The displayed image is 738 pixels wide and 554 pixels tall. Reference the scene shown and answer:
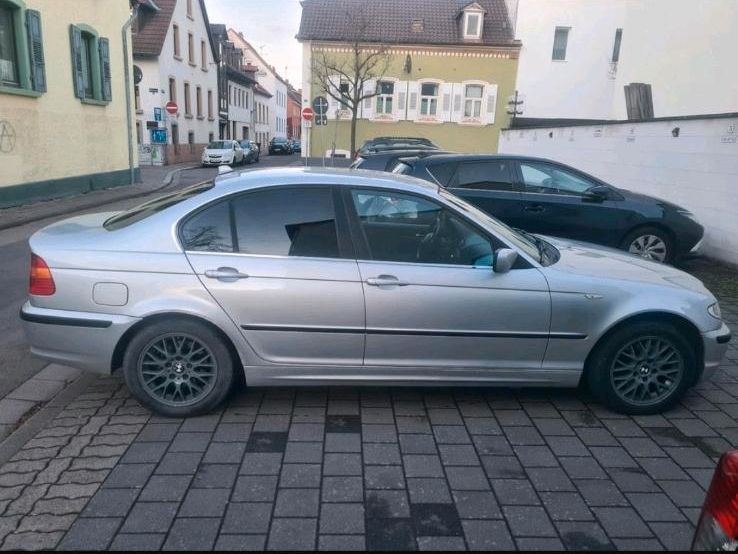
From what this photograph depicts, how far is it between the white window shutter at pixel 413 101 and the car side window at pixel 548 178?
26971 millimetres

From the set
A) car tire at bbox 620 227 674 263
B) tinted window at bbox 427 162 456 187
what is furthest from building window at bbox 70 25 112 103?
car tire at bbox 620 227 674 263

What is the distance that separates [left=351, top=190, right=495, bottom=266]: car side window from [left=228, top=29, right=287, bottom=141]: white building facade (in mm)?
59872

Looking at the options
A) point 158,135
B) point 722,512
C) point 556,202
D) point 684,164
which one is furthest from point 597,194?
point 158,135

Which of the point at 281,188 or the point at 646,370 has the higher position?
the point at 281,188

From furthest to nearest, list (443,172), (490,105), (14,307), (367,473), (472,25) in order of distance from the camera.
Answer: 1. (490,105)
2. (472,25)
3. (443,172)
4. (14,307)
5. (367,473)

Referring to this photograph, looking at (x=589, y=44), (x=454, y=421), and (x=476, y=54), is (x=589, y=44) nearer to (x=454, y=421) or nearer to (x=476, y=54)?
(x=476, y=54)

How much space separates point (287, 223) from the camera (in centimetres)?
382

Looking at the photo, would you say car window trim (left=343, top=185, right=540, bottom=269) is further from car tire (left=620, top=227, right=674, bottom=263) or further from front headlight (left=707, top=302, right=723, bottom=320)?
car tire (left=620, top=227, right=674, bottom=263)

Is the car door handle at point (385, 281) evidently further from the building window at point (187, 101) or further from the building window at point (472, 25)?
the building window at point (187, 101)

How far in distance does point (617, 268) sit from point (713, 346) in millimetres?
790

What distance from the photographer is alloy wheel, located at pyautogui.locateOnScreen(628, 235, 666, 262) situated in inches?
316

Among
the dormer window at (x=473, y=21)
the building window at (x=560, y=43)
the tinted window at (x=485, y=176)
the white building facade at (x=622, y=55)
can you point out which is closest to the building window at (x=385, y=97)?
the dormer window at (x=473, y=21)

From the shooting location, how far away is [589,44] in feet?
102

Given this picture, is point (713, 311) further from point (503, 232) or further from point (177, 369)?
point (177, 369)
